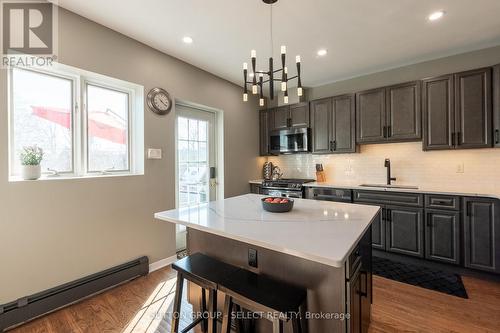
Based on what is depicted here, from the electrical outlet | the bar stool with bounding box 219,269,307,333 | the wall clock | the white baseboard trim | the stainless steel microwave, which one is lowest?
the white baseboard trim

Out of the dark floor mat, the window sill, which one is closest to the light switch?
the window sill

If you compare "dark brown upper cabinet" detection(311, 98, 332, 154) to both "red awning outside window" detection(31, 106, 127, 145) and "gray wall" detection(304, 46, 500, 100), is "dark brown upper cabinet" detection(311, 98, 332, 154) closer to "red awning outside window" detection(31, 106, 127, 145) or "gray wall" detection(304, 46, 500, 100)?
"gray wall" detection(304, 46, 500, 100)

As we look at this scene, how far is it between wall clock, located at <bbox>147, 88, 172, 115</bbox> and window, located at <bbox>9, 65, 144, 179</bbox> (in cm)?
11

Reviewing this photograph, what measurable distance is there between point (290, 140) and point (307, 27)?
6.75 feet

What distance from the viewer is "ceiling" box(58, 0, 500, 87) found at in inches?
82.2

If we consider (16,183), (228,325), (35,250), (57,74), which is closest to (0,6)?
(57,74)

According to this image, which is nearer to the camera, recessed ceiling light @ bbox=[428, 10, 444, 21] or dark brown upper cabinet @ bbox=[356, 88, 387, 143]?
recessed ceiling light @ bbox=[428, 10, 444, 21]

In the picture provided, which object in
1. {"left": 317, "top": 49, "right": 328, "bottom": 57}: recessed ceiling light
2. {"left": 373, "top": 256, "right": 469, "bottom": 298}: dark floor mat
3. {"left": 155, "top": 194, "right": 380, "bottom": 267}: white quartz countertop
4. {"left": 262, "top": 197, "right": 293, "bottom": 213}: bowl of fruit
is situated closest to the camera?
{"left": 155, "top": 194, "right": 380, "bottom": 267}: white quartz countertop

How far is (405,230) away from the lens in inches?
116

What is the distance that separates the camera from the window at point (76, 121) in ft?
6.68

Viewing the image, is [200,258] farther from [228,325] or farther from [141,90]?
[141,90]

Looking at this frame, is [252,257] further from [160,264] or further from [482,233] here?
[482,233]

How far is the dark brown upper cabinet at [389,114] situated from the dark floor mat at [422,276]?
167 cm

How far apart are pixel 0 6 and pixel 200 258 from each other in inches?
99.7
